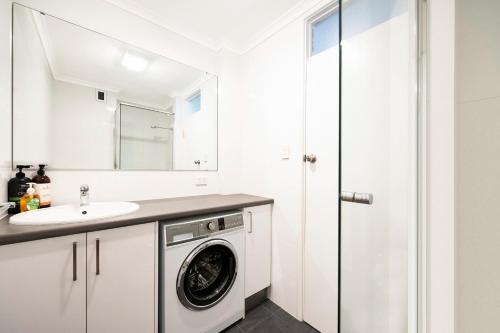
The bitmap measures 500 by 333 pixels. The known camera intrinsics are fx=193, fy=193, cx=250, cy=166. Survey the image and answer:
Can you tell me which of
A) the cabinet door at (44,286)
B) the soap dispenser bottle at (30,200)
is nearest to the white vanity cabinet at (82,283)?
the cabinet door at (44,286)

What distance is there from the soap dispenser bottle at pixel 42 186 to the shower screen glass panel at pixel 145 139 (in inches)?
16.6

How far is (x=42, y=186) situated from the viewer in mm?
1171

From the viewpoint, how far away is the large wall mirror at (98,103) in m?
1.21

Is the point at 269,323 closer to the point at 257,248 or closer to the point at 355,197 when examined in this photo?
the point at 257,248

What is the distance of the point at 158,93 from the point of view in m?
1.77

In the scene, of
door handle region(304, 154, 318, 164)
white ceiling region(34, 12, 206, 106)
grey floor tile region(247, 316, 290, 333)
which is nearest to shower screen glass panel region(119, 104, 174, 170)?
white ceiling region(34, 12, 206, 106)

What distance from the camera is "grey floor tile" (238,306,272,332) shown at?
1.47m

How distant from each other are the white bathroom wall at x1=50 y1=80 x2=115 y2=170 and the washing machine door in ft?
3.19

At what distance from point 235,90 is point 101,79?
1.18 metres

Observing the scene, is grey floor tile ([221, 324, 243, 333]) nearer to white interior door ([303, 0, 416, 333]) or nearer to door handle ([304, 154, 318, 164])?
white interior door ([303, 0, 416, 333])

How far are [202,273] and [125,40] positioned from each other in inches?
75.6
